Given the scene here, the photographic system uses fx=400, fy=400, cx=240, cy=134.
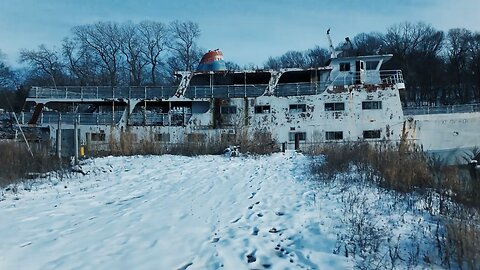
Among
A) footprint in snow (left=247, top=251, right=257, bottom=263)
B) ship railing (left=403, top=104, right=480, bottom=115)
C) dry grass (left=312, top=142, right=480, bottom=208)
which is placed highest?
ship railing (left=403, top=104, right=480, bottom=115)

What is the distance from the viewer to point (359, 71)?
23922mm

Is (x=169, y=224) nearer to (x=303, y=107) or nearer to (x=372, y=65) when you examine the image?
(x=303, y=107)

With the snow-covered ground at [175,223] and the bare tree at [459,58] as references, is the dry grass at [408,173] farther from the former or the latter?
the bare tree at [459,58]

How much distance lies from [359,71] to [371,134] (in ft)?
13.0

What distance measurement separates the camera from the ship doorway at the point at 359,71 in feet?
78.3

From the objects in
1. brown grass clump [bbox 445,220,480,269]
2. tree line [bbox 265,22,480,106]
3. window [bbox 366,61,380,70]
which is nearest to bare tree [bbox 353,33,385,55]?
tree line [bbox 265,22,480,106]

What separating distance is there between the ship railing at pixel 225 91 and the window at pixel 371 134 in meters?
6.58

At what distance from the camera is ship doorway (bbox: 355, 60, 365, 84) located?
940 inches

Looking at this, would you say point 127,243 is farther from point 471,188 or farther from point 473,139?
point 473,139

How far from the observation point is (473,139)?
2220 cm

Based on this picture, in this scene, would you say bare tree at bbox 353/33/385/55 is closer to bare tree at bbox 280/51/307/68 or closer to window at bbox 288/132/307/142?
bare tree at bbox 280/51/307/68

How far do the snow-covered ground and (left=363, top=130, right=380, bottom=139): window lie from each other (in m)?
13.0

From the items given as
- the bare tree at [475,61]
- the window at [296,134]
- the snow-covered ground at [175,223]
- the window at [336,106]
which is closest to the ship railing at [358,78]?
the window at [336,106]

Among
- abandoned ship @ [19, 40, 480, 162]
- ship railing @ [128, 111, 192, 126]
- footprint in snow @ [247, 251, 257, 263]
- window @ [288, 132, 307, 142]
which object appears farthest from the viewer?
ship railing @ [128, 111, 192, 126]
